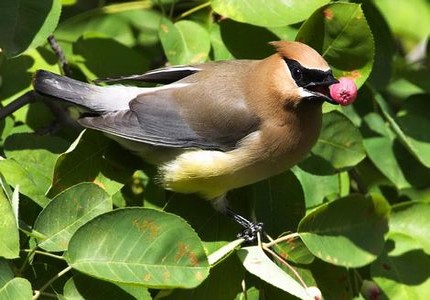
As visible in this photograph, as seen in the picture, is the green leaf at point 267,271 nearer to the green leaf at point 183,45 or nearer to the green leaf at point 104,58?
the green leaf at point 183,45

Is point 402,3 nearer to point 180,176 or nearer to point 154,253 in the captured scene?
point 180,176

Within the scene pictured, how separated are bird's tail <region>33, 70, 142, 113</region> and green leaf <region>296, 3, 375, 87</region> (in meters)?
0.60

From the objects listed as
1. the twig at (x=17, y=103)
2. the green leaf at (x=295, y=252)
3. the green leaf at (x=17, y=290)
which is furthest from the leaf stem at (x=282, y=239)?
the twig at (x=17, y=103)

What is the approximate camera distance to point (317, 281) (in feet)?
9.88

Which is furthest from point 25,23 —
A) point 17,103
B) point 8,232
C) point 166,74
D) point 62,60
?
point 8,232

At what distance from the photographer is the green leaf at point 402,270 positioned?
318cm

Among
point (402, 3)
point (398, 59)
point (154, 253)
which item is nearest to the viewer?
point (154, 253)

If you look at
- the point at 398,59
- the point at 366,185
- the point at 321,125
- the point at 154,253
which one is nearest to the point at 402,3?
the point at 398,59

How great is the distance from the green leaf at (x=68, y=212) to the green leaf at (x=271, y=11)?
2.66 feet

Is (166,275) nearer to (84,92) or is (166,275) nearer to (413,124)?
(84,92)

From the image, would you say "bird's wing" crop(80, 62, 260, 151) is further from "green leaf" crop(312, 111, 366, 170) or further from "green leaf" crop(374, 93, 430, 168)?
"green leaf" crop(374, 93, 430, 168)

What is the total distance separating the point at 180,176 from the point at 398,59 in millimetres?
1291

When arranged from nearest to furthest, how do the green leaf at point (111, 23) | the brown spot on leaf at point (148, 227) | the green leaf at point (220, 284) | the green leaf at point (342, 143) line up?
the brown spot on leaf at point (148, 227) < the green leaf at point (220, 284) < the green leaf at point (342, 143) < the green leaf at point (111, 23)

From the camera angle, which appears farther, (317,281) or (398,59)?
(398,59)
